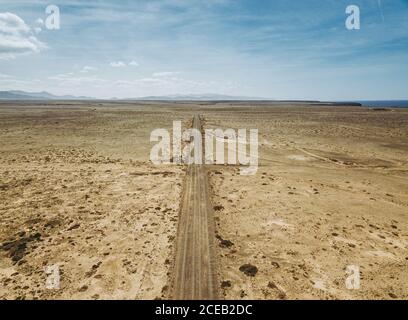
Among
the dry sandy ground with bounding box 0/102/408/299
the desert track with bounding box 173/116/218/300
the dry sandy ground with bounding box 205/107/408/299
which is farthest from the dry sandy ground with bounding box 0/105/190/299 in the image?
the dry sandy ground with bounding box 205/107/408/299

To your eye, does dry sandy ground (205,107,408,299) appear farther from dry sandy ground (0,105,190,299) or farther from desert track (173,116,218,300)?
dry sandy ground (0,105,190,299)

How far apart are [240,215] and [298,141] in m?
30.6

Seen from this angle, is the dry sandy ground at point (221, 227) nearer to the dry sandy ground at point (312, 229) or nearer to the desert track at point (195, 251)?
the dry sandy ground at point (312, 229)

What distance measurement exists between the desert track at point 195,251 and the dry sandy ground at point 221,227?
17.9 inches

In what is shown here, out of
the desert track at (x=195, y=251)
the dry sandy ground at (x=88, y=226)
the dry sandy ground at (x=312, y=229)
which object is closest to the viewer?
the desert track at (x=195, y=251)

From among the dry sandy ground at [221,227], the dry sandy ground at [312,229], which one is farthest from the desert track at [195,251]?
the dry sandy ground at [312,229]

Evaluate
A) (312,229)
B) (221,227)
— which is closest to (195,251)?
(221,227)

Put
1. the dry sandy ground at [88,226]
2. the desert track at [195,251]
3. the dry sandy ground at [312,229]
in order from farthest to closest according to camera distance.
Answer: the dry sandy ground at [312,229] < the dry sandy ground at [88,226] < the desert track at [195,251]

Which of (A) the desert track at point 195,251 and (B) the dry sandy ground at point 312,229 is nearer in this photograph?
(A) the desert track at point 195,251

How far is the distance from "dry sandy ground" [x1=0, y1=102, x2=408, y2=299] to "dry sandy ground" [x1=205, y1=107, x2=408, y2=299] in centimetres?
6

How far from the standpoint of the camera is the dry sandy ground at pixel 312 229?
11.6 m

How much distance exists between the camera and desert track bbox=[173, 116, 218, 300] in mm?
10896

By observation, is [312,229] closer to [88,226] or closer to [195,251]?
[195,251]

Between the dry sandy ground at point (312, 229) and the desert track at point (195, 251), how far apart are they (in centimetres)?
57
